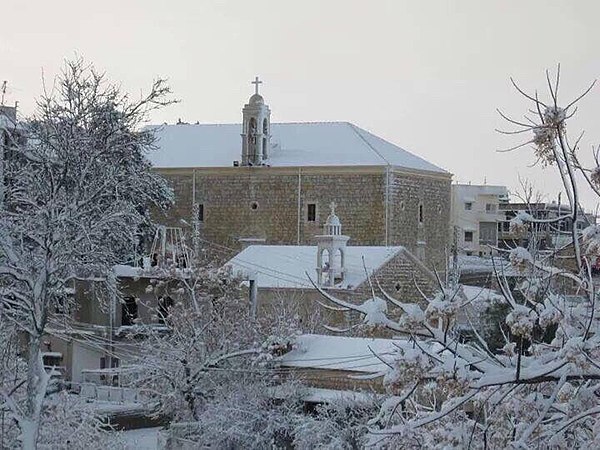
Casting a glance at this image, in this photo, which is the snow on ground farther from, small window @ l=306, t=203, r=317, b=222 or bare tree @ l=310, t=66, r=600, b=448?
small window @ l=306, t=203, r=317, b=222

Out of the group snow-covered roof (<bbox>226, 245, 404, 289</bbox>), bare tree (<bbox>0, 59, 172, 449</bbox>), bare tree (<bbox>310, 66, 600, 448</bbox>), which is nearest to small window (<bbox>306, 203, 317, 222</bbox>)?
snow-covered roof (<bbox>226, 245, 404, 289</bbox>)

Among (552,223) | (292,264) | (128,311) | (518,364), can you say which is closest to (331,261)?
(292,264)

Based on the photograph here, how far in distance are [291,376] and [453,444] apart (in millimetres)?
12681

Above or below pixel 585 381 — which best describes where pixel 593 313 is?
above

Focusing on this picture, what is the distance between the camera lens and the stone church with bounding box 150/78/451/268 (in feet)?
114

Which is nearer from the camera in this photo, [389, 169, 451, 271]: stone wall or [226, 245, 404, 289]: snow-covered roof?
[226, 245, 404, 289]: snow-covered roof

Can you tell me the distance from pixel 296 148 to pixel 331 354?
62.9ft

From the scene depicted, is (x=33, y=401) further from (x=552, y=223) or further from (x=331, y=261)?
(x=331, y=261)

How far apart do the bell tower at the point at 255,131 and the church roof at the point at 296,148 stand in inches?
20.0

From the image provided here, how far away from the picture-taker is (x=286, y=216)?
117 feet

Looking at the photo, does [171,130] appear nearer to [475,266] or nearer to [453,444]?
[475,266]

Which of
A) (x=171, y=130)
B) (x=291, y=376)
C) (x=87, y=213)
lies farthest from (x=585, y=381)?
(x=171, y=130)

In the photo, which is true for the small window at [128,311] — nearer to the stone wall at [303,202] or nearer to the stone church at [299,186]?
the stone church at [299,186]

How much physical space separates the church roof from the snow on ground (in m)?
17.1
